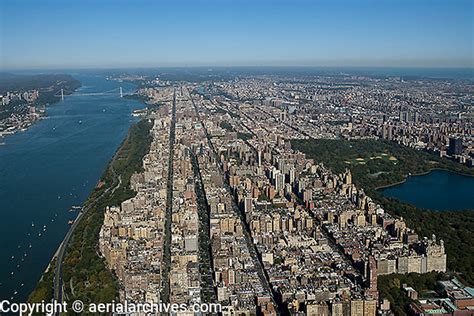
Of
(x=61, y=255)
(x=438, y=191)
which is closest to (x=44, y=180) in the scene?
(x=61, y=255)

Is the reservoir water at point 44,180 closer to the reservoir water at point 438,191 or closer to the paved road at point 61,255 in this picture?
the paved road at point 61,255

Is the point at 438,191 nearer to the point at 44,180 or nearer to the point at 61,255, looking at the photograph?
the point at 61,255

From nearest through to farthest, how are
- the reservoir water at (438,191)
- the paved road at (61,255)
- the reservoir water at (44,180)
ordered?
the paved road at (61,255) < the reservoir water at (44,180) < the reservoir water at (438,191)

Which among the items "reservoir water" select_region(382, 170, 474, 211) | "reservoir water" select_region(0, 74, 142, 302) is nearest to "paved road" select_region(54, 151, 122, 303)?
"reservoir water" select_region(0, 74, 142, 302)

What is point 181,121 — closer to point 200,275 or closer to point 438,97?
point 200,275

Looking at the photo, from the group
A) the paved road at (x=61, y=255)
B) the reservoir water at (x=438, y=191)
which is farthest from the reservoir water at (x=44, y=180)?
the reservoir water at (x=438, y=191)

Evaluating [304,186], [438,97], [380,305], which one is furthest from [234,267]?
[438,97]

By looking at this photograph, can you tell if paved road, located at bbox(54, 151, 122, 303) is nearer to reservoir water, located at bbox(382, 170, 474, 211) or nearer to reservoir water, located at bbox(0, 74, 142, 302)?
reservoir water, located at bbox(0, 74, 142, 302)
